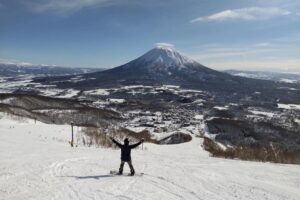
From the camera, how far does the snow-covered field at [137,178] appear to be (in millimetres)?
14938

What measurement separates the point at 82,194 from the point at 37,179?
11.1ft

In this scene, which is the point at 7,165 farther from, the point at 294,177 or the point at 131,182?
the point at 294,177

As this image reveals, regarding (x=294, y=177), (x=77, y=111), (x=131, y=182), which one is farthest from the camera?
(x=77, y=111)

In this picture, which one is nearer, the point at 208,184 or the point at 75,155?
the point at 208,184

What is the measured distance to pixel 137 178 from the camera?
17469 millimetres

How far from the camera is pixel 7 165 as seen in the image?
20.0 meters

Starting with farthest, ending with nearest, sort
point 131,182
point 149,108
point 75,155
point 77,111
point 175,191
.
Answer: point 149,108, point 77,111, point 75,155, point 131,182, point 175,191

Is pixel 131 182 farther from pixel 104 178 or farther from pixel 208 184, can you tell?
pixel 208 184

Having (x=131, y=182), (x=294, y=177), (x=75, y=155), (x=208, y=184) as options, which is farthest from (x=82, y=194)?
(x=294, y=177)

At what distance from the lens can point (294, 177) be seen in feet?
62.7

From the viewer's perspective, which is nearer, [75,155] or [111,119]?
[75,155]

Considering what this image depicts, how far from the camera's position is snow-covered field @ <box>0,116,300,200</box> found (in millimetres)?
14938

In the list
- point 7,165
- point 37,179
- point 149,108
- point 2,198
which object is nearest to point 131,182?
point 37,179

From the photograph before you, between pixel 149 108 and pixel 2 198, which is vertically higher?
pixel 2 198
